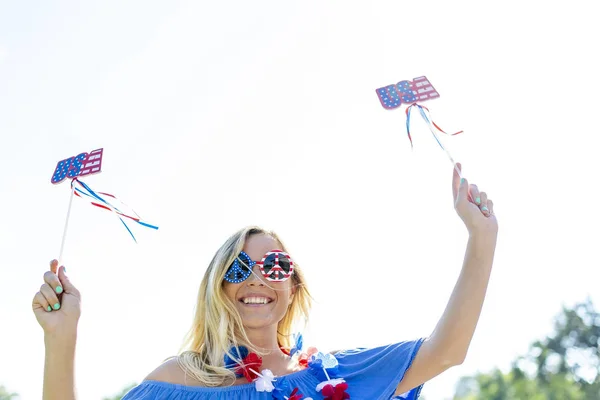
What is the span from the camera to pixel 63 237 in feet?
10.7

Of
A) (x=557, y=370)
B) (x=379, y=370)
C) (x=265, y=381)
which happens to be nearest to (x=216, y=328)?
(x=265, y=381)

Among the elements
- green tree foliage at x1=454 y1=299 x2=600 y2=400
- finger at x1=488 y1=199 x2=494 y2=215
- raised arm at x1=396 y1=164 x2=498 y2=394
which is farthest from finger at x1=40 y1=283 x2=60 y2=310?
green tree foliage at x1=454 y1=299 x2=600 y2=400

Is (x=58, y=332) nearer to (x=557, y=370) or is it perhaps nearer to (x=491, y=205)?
(x=491, y=205)

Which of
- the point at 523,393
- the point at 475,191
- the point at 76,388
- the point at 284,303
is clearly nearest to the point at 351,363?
the point at 284,303

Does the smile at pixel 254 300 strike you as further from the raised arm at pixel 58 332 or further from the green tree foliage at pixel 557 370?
the green tree foliage at pixel 557 370

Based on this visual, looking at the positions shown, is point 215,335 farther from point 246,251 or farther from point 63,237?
point 63,237

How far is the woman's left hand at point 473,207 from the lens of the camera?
3.24m

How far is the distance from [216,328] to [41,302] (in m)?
0.91

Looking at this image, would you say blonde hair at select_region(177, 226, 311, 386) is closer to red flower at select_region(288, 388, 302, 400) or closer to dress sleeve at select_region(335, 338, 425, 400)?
red flower at select_region(288, 388, 302, 400)

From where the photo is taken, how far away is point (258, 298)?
3.79 m

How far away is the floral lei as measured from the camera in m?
3.54

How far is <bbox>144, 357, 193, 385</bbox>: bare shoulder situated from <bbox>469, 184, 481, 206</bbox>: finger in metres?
1.52

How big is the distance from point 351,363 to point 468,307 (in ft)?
2.57

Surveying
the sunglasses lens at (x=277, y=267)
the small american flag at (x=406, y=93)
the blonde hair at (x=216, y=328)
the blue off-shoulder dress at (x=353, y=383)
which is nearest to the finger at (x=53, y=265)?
the blue off-shoulder dress at (x=353, y=383)
